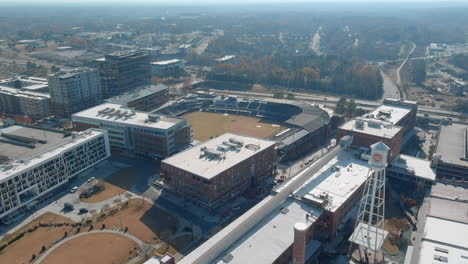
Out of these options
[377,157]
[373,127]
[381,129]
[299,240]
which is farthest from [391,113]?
[299,240]

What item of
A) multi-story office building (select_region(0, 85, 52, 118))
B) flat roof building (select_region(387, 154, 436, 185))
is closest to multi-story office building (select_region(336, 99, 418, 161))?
flat roof building (select_region(387, 154, 436, 185))

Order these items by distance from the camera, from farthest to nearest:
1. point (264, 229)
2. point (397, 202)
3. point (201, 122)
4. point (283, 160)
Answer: point (201, 122), point (283, 160), point (397, 202), point (264, 229)

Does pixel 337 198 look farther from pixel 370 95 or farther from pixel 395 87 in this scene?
pixel 395 87

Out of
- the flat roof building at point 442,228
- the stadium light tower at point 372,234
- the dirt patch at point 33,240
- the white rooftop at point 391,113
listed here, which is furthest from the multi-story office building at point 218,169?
the white rooftop at point 391,113

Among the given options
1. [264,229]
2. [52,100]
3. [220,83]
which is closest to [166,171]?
[264,229]

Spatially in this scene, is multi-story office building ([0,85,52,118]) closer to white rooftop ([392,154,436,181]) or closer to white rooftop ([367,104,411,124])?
white rooftop ([367,104,411,124])

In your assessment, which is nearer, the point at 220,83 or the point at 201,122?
the point at 201,122
